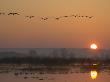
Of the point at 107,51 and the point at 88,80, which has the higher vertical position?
the point at 107,51

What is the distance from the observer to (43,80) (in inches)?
1700

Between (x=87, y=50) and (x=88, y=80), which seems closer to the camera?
(x=88, y=80)

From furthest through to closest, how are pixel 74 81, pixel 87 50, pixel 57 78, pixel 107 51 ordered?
pixel 87 50 → pixel 107 51 → pixel 57 78 → pixel 74 81

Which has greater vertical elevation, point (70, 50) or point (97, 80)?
point (70, 50)

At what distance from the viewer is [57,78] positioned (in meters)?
45.0

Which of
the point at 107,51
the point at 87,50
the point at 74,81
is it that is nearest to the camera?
the point at 74,81

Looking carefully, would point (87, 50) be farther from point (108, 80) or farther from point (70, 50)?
point (108, 80)

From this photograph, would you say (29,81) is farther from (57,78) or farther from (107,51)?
(107,51)

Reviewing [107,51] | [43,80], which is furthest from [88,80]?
[107,51]

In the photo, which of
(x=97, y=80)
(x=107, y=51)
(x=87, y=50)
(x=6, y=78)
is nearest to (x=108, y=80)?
(x=97, y=80)

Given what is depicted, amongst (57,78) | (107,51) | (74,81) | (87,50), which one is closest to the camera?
(74,81)

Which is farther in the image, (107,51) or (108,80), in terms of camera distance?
(107,51)

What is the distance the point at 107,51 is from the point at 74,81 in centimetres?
8881

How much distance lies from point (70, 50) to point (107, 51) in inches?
369
